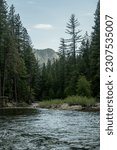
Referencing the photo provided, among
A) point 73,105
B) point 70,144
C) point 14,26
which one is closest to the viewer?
point 70,144

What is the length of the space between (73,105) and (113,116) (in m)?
37.5

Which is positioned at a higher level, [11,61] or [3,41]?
[3,41]

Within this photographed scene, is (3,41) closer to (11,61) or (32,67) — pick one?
(11,61)

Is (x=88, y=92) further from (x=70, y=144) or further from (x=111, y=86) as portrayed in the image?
(x=111, y=86)

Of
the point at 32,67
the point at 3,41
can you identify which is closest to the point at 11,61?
the point at 3,41

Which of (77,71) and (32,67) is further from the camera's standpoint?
(32,67)

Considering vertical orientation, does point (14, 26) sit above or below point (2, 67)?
above

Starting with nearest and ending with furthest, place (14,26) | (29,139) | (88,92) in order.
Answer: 1. (29,139)
2. (88,92)
3. (14,26)

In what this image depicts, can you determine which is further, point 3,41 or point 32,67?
point 32,67

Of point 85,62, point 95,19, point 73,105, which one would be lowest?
point 73,105

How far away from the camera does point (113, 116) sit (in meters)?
3.70

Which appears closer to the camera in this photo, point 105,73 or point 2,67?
point 105,73

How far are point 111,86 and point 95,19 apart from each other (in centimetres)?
5949

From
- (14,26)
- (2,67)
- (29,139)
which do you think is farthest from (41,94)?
(29,139)
